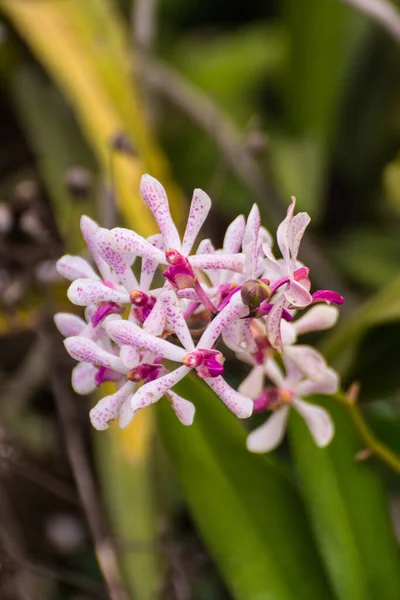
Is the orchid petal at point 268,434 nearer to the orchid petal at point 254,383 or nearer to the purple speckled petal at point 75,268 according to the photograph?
the orchid petal at point 254,383

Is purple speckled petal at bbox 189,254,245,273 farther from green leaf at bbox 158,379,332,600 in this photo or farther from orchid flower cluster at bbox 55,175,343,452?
green leaf at bbox 158,379,332,600

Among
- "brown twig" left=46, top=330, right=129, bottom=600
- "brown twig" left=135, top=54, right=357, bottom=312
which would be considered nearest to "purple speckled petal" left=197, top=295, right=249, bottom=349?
"brown twig" left=46, top=330, right=129, bottom=600

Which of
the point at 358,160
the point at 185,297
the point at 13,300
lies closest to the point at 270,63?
the point at 358,160

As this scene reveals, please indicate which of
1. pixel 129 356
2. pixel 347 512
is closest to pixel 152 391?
pixel 129 356

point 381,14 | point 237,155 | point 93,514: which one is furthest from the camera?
point 237,155

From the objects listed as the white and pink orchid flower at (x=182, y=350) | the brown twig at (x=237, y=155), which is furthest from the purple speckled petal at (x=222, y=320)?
the brown twig at (x=237, y=155)

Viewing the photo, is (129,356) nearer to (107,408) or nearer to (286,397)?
(107,408)
